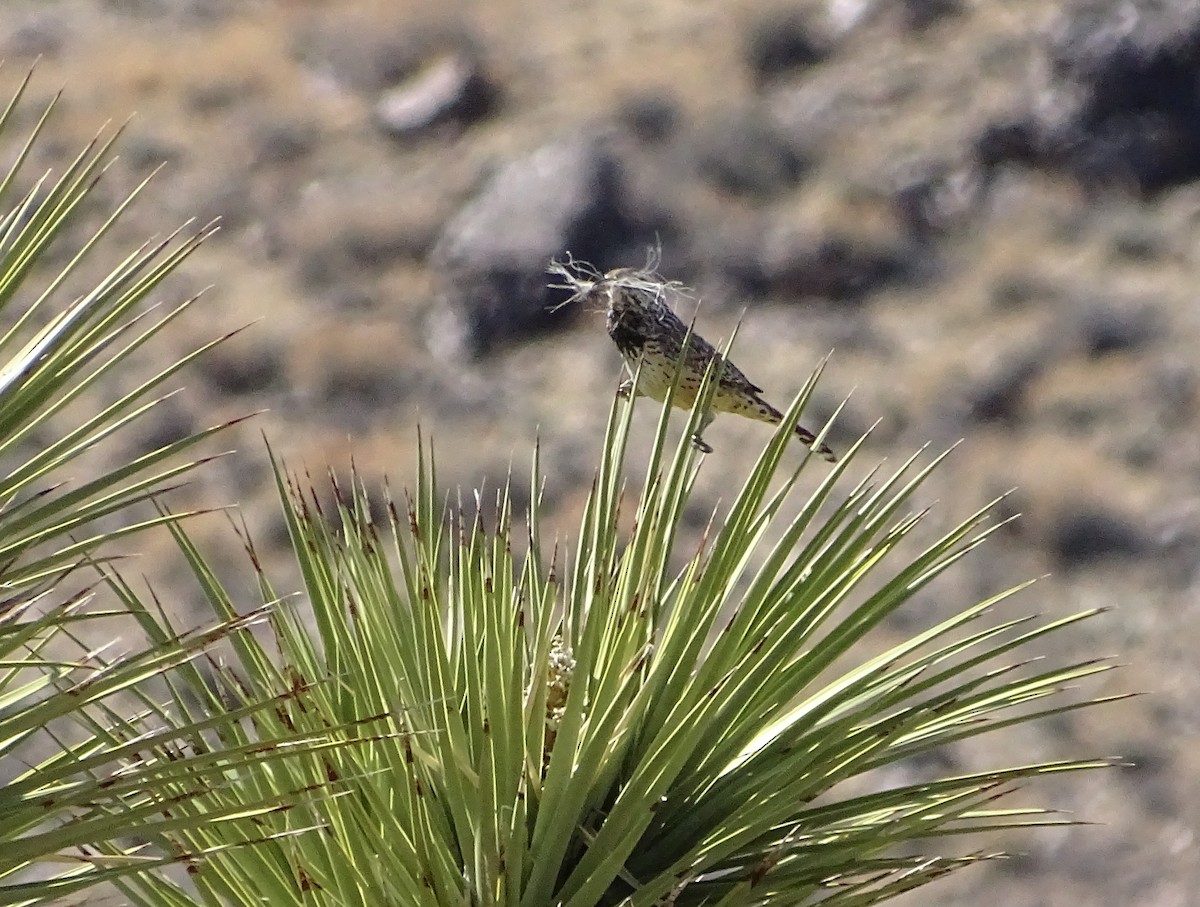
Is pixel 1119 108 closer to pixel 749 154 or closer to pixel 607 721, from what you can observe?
pixel 749 154

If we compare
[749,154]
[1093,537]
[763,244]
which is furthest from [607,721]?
[749,154]

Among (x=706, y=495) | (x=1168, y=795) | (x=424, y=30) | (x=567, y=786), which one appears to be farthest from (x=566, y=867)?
(x=424, y=30)

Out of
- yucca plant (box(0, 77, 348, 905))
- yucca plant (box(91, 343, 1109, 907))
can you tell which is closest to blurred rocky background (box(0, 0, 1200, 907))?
yucca plant (box(91, 343, 1109, 907))

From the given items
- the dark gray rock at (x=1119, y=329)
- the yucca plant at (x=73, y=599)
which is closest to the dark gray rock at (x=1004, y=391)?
the dark gray rock at (x=1119, y=329)

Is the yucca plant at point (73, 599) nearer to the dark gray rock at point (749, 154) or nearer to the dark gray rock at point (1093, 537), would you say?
the dark gray rock at point (1093, 537)

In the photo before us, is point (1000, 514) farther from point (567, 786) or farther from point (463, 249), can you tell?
point (567, 786)

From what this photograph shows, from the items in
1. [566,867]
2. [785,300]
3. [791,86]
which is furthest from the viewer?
[791,86]
